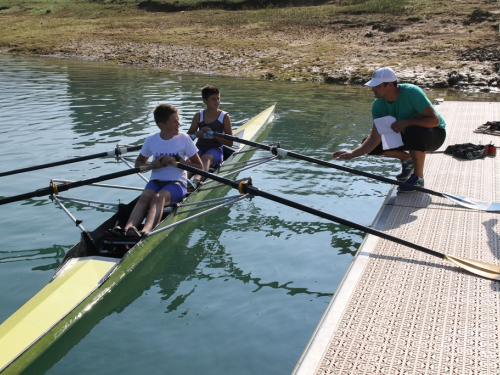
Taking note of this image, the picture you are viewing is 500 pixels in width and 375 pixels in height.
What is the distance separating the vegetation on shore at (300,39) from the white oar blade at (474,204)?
44.8ft

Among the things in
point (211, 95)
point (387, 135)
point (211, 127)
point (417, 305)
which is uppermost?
point (211, 95)

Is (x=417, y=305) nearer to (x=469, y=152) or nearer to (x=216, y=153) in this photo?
(x=216, y=153)

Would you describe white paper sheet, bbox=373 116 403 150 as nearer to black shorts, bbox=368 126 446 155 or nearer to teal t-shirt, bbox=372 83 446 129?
black shorts, bbox=368 126 446 155

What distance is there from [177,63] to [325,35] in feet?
24.1

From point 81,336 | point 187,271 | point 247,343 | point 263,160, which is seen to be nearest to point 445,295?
point 247,343

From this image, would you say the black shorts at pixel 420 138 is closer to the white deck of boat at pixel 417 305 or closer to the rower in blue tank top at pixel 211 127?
the white deck of boat at pixel 417 305

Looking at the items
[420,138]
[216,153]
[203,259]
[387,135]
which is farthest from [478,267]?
[216,153]

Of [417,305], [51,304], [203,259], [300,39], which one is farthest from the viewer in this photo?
[300,39]

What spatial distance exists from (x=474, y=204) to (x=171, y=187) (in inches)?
148

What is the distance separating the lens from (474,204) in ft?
22.7

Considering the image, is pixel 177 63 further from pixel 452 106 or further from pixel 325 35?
pixel 452 106

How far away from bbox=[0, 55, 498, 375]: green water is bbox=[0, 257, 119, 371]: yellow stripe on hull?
0.26 metres

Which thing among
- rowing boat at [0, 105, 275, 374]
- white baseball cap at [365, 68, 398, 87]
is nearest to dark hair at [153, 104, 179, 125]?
rowing boat at [0, 105, 275, 374]

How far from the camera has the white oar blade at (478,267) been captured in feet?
16.8
